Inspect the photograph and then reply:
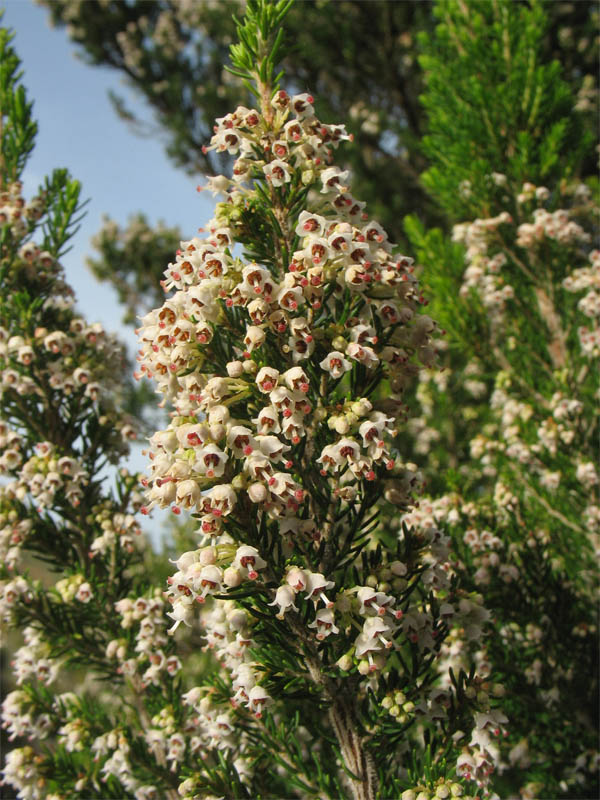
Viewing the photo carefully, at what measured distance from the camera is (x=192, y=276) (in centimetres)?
177

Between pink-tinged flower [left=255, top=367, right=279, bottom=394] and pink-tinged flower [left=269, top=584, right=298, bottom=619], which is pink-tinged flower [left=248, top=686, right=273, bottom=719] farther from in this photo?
pink-tinged flower [left=255, top=367, right=279, bottom=394]

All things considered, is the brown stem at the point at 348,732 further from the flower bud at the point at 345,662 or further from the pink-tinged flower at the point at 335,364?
the pink-tinged flower at the point at 335,364

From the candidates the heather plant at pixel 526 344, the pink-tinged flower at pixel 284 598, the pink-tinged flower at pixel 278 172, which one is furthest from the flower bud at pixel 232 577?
the heather plant at pixel 526 344

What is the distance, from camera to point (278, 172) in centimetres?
190

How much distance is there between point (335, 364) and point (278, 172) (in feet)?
2.22

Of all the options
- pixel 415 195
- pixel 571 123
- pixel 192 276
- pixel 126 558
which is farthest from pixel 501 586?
pixel 415 195

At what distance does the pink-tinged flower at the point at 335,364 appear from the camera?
1.72 metres

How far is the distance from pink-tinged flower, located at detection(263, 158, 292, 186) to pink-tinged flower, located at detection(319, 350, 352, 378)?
1.98 feet

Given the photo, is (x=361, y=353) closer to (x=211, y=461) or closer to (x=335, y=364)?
(x=335, y=364)

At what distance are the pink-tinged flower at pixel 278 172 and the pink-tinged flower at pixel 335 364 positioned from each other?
60cm

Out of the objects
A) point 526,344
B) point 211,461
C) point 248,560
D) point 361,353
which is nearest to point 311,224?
point 361,353

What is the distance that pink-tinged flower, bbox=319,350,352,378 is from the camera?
172 cm

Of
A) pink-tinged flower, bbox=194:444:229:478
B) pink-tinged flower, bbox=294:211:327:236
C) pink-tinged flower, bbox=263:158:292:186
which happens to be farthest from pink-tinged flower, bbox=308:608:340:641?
pink-tinged flower, bbox=263:158:292:186

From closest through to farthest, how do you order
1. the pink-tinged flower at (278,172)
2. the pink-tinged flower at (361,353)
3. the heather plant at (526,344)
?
the pink-tinged flower at (361,353), the pink-tinged flower at (278,172), the heather plant at (526,344)
